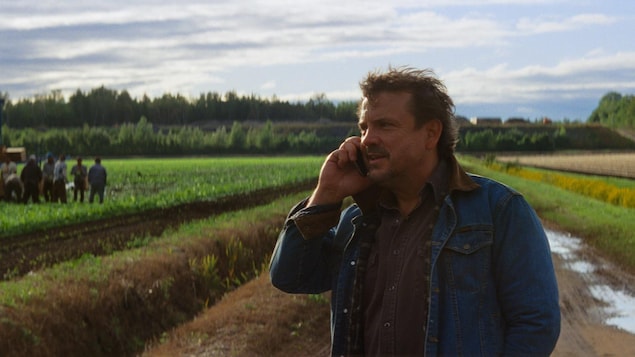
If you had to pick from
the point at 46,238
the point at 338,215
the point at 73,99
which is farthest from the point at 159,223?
the point at 73,99

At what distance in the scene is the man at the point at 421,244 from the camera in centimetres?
333

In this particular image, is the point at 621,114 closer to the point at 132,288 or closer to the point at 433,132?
the point at 132,288

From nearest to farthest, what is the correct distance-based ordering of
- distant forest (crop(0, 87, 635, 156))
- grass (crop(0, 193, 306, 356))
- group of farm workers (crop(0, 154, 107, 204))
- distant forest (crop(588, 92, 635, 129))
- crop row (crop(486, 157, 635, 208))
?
grass (crop(0, 193, 306, 356)) < group of farm workers (crop(0, 154, 107, 204)) < crop row (crop(486, 157, 635, 208)) < distant forest (crop(0, 87, 635, 156)) < distant forest (crop(588, 92, 635, 129))

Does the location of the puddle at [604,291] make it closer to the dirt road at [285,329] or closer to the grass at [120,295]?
the dirt road at [285,329]

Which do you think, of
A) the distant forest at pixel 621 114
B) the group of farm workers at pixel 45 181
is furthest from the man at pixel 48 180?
the distant forest at pixel 621 114

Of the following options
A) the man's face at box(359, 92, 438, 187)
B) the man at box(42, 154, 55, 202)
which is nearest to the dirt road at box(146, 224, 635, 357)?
the man's face at box(359, 92, 438, 187)

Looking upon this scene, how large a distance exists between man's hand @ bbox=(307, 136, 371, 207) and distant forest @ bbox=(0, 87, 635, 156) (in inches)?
3092

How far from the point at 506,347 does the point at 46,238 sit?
18.4 metres

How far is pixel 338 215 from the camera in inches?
147

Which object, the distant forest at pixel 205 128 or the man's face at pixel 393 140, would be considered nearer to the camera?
the man's face at pixel 393 140

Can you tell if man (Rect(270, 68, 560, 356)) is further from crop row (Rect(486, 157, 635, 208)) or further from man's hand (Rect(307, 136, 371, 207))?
crop row (Rect(486, 157, 635, 208))

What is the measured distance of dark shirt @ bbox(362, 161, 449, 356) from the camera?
337 centimetres

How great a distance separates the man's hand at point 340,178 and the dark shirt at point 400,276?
124 mm

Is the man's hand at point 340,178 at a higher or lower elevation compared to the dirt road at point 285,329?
higher
